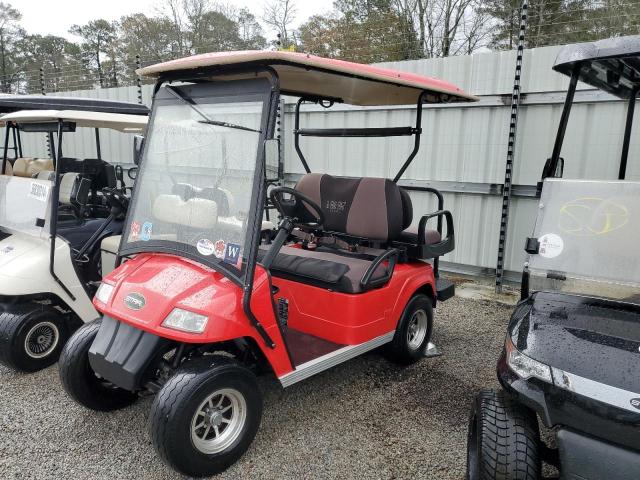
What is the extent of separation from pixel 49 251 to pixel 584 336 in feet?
10.8

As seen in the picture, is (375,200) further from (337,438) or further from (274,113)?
(337,438)

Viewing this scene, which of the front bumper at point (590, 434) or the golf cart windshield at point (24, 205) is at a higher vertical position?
the golf cart windshield at point (24, 205)

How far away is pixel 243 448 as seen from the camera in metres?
2.33

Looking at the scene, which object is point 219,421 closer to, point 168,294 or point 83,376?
point 168,294

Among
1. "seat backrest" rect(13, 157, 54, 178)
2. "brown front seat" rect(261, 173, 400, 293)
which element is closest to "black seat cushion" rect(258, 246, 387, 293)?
"brown front seat" rect(261, 173, 400, 293)

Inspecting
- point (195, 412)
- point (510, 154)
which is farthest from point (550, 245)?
point (510, 154)

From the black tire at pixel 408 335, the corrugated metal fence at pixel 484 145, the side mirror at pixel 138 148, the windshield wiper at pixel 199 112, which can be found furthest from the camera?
the corrugated metal fence at pixel 484 145

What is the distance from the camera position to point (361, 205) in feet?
11.4

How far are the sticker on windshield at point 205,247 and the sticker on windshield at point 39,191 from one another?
1.68 metres

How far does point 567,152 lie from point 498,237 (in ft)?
3.57

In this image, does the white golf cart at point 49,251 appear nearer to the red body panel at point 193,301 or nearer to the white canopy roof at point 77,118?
the white canopy roof at point 77,118

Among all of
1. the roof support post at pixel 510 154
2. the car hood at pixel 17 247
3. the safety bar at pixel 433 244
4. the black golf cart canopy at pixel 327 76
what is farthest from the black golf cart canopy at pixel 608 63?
the car hood at pixel 17 247

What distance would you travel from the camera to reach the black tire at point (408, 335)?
328 cm

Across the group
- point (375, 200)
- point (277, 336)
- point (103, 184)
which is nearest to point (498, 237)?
point (375, 200)
